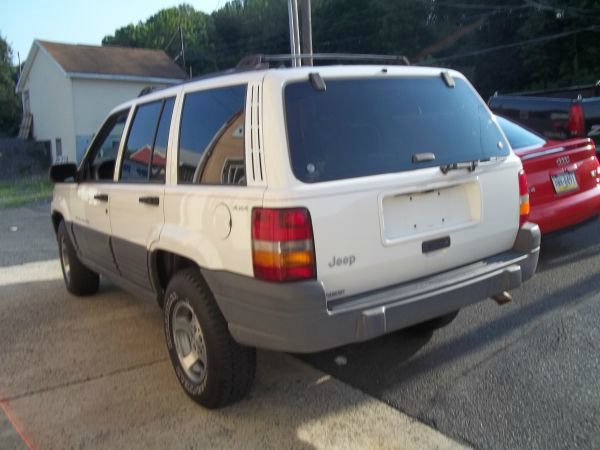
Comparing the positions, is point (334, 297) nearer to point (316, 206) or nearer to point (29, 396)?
point (316, 206)

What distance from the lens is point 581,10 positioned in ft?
110

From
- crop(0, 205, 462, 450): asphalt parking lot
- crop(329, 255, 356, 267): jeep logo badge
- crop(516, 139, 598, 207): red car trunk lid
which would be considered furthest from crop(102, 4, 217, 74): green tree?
crop(329, 255, 356, 267): jeep logo badge

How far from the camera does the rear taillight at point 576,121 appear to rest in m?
7.83

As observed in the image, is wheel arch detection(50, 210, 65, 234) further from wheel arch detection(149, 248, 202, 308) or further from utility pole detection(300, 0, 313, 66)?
utility pole detection(300, 0, 313, 66)

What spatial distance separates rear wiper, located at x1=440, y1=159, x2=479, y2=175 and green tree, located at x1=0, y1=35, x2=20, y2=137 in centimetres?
4566

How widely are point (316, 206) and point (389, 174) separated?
0.52 metres

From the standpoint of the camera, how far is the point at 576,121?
7.84 meters

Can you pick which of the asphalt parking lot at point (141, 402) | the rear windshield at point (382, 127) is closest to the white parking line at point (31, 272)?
the asphalt parking lot at point (141, 402)

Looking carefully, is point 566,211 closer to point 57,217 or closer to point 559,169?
point 559,169

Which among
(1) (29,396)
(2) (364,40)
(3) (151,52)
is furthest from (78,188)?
(2) (364,40)

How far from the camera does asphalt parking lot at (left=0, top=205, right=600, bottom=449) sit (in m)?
3.27

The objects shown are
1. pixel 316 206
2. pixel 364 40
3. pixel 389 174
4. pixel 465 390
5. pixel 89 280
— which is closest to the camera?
pixel 316 206

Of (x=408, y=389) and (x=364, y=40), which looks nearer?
(x=408, y=389)

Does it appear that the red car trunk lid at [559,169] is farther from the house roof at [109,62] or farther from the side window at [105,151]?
the house roof at [109,62]
